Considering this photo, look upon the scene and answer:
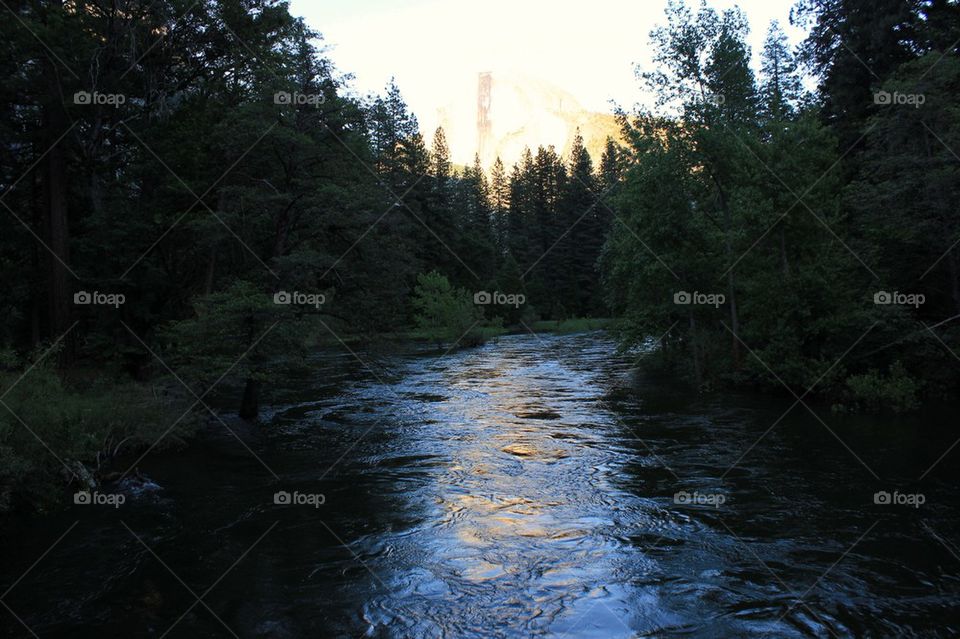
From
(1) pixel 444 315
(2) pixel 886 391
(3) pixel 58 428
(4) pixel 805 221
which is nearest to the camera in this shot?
(3) pixel 58 428

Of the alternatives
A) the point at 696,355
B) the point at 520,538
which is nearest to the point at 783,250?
the point at 696,355

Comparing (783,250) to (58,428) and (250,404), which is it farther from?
(58,428)

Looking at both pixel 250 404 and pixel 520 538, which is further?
pixel 250 404

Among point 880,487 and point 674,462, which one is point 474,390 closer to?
point 674,462

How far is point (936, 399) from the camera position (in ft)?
61.3

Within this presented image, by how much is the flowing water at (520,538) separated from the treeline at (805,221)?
362 cm

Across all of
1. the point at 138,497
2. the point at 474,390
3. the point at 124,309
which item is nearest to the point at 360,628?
the point at 138,497

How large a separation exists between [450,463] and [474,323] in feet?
100

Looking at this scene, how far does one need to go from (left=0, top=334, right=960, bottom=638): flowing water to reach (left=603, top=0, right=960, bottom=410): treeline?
3.62 metres

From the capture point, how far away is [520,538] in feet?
30.2

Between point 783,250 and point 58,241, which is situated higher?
point 58,241

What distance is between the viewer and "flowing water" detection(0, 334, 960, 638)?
6957 millimetres

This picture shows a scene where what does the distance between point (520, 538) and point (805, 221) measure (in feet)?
54.5

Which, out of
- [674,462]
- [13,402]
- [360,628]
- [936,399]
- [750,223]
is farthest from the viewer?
[750,223]
